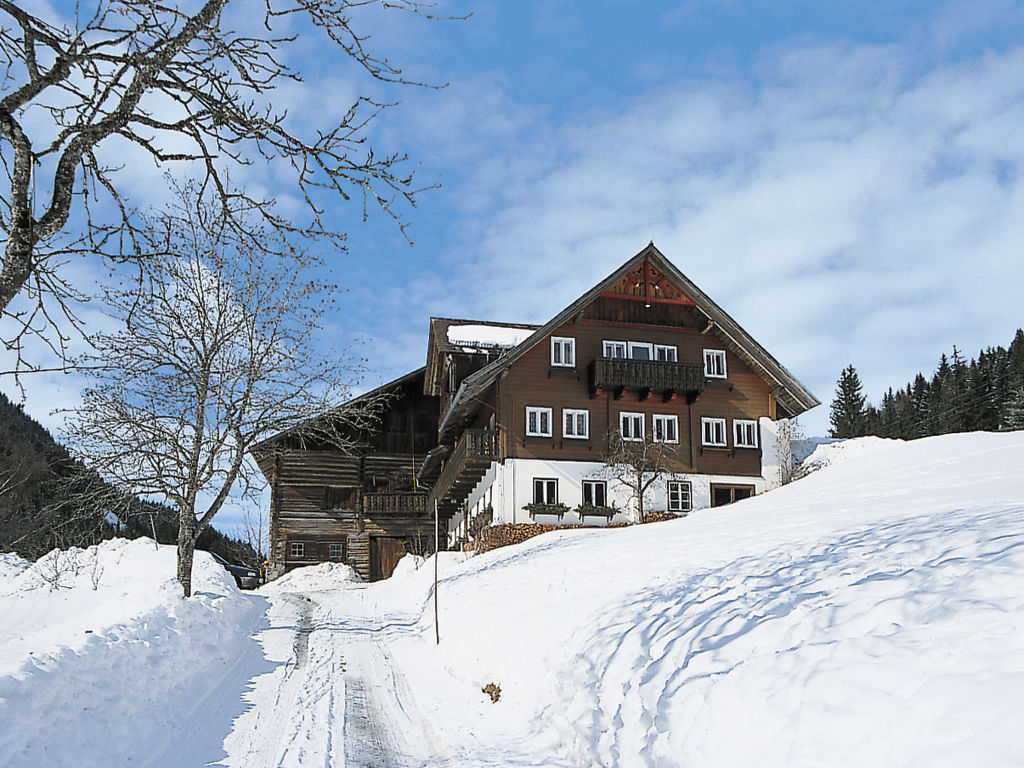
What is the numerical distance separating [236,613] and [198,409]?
504 centimetres

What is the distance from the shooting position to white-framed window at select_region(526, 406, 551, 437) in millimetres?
32438

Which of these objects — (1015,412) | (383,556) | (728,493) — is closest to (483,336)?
(383,556)

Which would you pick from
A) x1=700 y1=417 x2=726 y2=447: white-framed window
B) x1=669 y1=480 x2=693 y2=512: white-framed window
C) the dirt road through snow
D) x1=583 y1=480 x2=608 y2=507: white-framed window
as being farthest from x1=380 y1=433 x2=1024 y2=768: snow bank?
x1=700 y1=417 x2=726 y2=447: white-framed window

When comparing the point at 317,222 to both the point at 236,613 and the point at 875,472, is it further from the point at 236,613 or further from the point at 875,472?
the point at 875,472

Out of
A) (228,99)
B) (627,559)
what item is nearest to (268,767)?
(228,99)

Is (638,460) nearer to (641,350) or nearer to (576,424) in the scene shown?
(576,424)

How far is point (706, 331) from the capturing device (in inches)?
1389

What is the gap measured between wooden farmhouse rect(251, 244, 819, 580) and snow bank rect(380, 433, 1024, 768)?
53.9ft

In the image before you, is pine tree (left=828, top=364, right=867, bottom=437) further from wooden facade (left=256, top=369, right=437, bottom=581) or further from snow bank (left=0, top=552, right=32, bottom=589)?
snow bank (left=0, top=552, right=32, bottom=589)

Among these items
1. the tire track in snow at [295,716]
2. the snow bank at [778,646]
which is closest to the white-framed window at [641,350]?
the snow bank at [778,646]

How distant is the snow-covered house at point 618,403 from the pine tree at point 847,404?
52502mm

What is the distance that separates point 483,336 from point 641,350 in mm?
7914

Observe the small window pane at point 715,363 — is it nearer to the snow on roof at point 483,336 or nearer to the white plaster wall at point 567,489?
the white plaster wall at point 567,489

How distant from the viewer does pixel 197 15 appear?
211 inches
